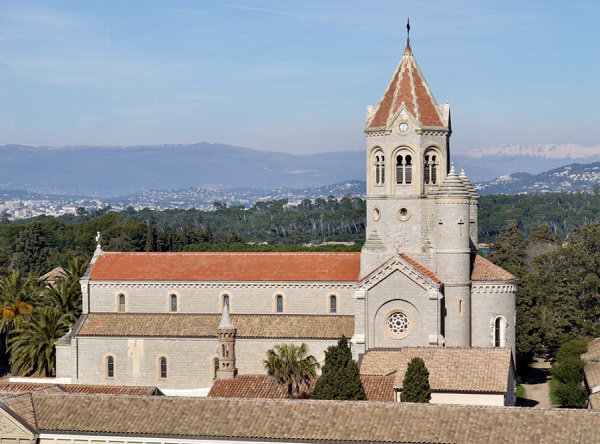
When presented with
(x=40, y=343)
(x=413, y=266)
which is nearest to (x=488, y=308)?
(x=413, y=266)

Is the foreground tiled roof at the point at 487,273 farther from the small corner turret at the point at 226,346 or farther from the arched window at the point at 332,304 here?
the small corner turret at the point at 226,346

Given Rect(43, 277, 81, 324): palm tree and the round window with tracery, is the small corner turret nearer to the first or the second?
the round window with tracery

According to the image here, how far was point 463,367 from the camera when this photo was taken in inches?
1953

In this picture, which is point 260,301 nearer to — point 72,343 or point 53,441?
point 72,343

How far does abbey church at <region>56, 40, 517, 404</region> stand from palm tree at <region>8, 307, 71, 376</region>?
7.29ft

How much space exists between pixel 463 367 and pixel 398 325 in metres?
7.31

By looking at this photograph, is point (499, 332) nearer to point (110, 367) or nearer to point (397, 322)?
point (397, 322)

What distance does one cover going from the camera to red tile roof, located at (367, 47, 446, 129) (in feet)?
193

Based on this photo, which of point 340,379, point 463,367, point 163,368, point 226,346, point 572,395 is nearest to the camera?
point 340,379

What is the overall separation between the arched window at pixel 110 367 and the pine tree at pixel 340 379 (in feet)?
53.8

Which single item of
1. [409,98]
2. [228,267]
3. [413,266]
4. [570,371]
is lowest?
[570,371]

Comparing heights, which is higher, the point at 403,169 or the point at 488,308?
the point at 403,169

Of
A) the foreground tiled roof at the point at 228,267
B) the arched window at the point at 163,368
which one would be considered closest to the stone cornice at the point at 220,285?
the foreground tiled roof at the point at 228,267

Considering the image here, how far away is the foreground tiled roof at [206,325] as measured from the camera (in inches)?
2312
